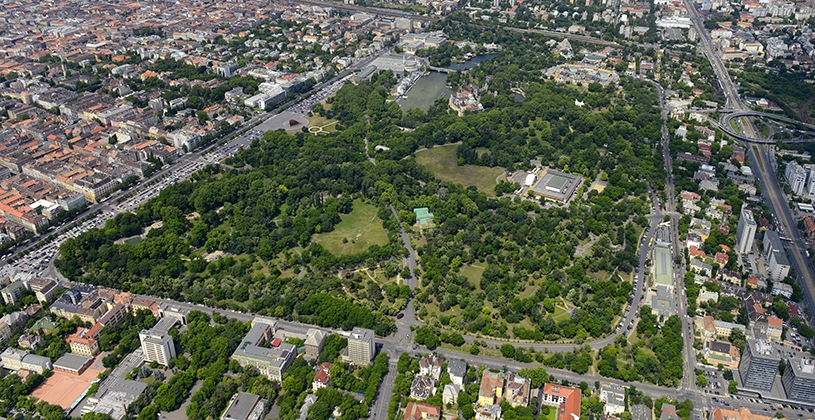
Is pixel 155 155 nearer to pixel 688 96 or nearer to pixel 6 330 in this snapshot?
pixel 6 330

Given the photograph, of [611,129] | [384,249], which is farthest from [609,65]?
[384,249]

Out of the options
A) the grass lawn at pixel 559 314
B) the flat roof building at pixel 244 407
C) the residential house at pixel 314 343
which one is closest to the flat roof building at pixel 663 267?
the grass lawn at pixel 559 314

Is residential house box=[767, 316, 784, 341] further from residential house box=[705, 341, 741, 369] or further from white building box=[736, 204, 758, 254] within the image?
white building box=[736, 204, 758, 254]

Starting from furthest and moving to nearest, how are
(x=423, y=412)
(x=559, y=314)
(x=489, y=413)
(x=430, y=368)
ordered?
(x=559, y=314) < (x=430, y=368) < (x=489, y=413) < (x=423, y=412)

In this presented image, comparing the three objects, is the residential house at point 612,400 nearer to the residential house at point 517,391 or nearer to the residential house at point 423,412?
the residential house at point 517,391

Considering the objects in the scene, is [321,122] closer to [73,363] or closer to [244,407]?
[73,363]

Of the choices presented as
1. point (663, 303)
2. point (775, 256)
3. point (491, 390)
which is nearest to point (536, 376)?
point (491, 390)

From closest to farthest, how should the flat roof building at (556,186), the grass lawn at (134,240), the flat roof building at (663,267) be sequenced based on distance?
the flat roof building at (663,267), the grass lawn at (134,240), the flat roof building at (556,186)
